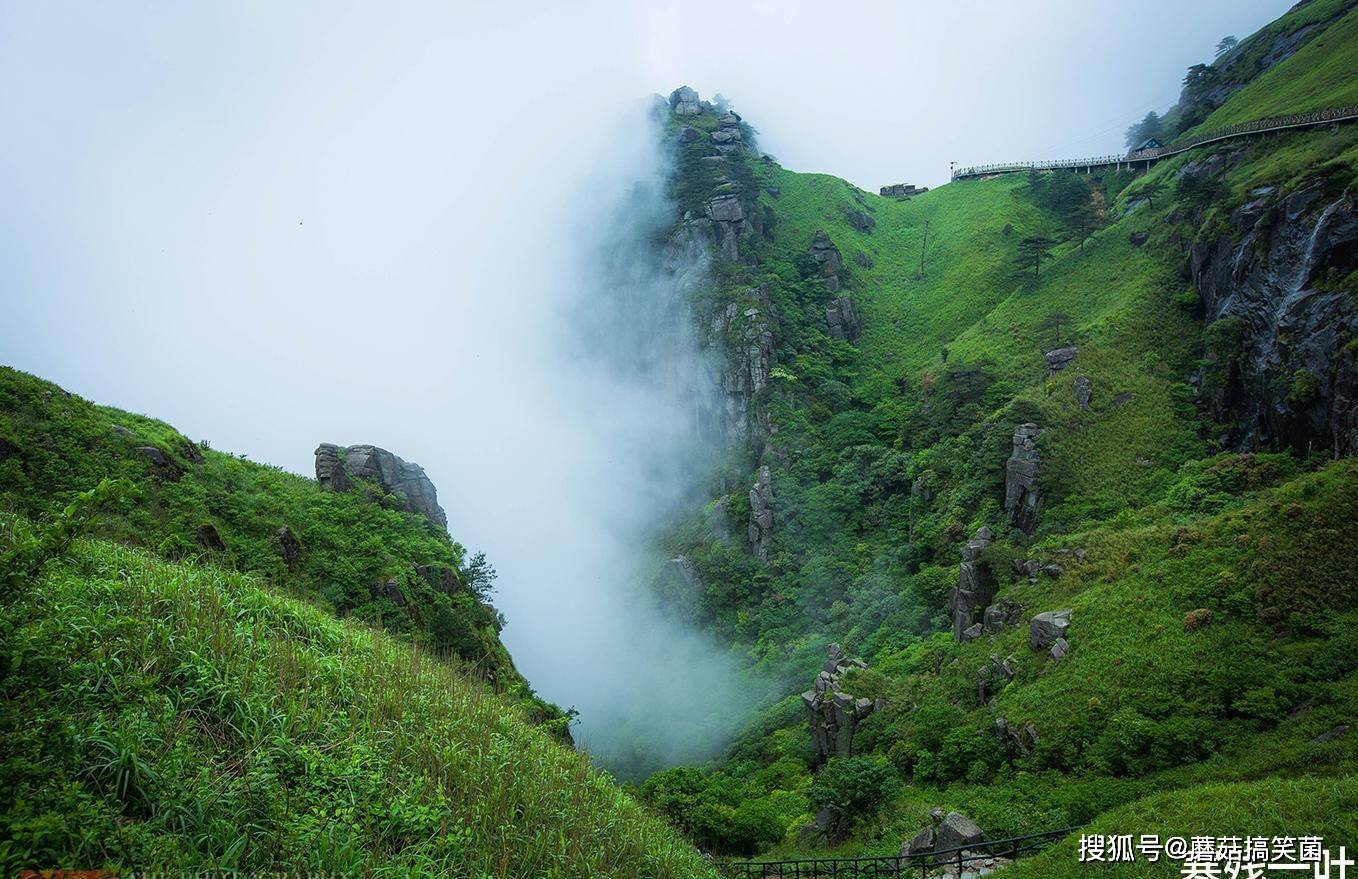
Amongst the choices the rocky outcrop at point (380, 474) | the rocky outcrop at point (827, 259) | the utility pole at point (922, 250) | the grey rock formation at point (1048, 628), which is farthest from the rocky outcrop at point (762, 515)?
the utility pole at point (922, 250)

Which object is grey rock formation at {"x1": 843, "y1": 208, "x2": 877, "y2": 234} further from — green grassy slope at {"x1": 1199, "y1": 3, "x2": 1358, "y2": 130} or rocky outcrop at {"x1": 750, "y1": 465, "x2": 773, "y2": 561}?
rocky outcrop at {"x1": 750, "y1": 465, "x2": 773, "y2": 561}

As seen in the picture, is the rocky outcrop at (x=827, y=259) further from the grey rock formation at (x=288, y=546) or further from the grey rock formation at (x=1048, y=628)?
the grey rock formation at (x=288, y=546)

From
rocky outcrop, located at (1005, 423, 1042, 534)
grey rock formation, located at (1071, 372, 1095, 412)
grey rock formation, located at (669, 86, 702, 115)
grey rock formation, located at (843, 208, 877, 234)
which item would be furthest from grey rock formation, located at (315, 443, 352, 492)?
grey rock formation, located at (669, 86, 702, 115)

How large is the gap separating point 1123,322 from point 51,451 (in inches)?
→ 2443

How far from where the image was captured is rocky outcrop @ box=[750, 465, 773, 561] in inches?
2425

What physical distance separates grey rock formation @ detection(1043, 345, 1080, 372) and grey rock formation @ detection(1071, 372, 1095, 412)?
3.12 metres

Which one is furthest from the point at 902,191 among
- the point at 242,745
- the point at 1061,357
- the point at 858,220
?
the point at 242,745

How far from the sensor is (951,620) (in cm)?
3856

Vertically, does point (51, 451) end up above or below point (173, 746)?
above

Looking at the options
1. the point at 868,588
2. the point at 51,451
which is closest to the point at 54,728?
the point at 51,451

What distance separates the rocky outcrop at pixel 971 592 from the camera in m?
33.8

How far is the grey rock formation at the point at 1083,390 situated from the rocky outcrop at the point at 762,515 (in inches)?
1126

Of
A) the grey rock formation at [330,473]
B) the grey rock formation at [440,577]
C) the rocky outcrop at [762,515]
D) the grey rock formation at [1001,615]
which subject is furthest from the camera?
the rocky outcrop at [762,515]

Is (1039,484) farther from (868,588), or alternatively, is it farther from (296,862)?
(296,862)
